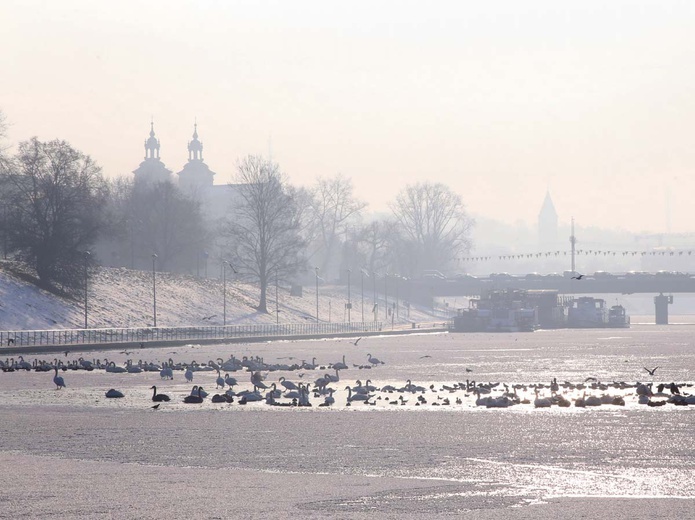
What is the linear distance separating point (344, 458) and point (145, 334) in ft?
240

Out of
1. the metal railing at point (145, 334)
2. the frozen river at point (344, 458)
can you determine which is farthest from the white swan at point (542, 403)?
the metal railing at point (145, 334)

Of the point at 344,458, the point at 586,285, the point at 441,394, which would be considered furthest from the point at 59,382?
the point at 586,285

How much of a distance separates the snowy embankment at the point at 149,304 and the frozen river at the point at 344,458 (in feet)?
175

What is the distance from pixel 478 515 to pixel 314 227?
586 ft

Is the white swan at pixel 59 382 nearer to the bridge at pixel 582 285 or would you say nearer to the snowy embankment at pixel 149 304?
the snowy embankment at pixel 149 304

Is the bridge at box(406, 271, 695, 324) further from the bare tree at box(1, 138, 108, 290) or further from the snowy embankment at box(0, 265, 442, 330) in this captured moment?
the bare tree at box(1, 138, 108, 290)

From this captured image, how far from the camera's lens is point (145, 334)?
320ft

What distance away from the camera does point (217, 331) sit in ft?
351

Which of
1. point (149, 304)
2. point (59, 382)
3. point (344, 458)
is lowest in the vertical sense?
point (344, 458)

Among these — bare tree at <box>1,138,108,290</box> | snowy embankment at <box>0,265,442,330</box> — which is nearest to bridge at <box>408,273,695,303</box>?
snowy embankment at <box>0,265,442,330</box>

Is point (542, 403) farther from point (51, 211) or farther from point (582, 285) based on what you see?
point (582, 285)

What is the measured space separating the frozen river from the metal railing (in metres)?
40.3

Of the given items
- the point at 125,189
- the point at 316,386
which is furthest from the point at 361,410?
the point at 125,189

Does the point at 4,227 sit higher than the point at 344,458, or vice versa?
the point at 4,227
